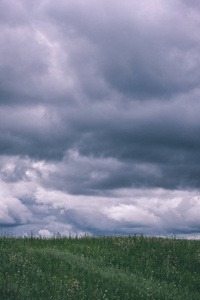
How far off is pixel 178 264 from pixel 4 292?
28.0 feet

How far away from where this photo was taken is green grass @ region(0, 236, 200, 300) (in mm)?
10156

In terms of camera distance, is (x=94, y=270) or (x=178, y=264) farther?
(x=178, y=264)

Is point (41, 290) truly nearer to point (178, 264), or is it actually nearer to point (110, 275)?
point (110, 275)

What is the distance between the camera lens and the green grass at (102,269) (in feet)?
33.3

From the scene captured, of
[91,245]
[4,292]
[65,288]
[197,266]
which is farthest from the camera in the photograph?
[91,245]

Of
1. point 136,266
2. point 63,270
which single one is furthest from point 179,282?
point 63,270

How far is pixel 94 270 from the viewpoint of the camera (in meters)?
12.6

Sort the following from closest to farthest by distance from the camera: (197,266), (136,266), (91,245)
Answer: (136,266) < (197,266) < (91,245)

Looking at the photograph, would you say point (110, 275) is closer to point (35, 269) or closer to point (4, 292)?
point (35, 269)

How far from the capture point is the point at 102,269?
13.1 m

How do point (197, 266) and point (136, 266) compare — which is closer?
point (136, 266)

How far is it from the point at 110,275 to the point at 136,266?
260 cm

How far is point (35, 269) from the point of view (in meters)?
12.1

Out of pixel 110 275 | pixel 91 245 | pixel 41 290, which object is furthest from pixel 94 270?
pixel 91 245
